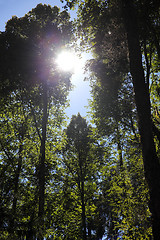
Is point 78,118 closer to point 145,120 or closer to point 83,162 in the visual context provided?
point 83,162

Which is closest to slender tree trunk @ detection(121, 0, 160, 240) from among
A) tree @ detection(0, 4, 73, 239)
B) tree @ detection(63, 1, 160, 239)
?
tree @ detection(63, 1, 160, 239)

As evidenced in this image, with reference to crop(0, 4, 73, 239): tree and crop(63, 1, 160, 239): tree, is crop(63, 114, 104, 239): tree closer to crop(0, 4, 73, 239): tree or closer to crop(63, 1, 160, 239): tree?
crop(0, 4, 73, 239): tree

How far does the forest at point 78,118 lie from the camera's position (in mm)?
5652

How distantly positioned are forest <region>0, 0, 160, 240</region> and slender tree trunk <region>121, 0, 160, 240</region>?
0.08 ft

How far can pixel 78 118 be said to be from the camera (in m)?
17.3

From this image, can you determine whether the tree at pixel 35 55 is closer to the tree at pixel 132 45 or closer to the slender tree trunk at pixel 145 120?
the tree at pixel 132 45

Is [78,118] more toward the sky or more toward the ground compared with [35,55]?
more toward the ground

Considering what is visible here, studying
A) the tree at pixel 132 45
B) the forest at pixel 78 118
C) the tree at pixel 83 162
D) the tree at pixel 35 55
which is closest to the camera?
the tree at pixel 132 45

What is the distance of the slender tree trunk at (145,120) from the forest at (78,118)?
2 cm

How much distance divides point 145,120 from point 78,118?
12727mm

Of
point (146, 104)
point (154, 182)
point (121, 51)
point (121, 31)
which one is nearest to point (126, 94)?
point (121, 51)

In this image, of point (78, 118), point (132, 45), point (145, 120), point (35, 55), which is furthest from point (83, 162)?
point (132, 45)

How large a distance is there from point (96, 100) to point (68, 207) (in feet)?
29.2

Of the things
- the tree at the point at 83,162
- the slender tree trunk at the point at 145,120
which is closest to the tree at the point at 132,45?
the slender tree trunk at the point at 145,120
